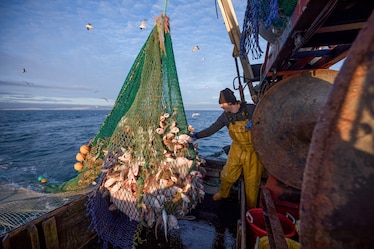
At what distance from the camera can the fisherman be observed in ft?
13.2

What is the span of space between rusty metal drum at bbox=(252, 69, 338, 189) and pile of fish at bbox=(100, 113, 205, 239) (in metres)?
1.30

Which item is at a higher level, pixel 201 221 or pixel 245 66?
pixel 245 66

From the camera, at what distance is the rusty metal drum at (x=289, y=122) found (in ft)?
8.43

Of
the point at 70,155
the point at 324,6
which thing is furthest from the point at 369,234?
the point at 70,155

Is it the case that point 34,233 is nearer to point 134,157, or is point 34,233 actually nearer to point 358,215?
point 134,157

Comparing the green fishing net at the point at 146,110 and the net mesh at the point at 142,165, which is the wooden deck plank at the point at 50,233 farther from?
the green fishing net at the point at 146,110

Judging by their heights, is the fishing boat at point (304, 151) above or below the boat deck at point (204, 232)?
above

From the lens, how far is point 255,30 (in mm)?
2465

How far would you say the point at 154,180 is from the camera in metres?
3.00

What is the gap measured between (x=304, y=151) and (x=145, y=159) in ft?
7.60

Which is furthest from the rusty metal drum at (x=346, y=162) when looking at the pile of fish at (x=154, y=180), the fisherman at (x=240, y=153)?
the fisherman at (x=240, y=153)

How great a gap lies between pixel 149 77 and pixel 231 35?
261cm

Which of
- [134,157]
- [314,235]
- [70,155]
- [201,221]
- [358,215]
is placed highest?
[358,215]

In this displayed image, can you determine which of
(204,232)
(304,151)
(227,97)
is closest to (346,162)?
(304,151)
